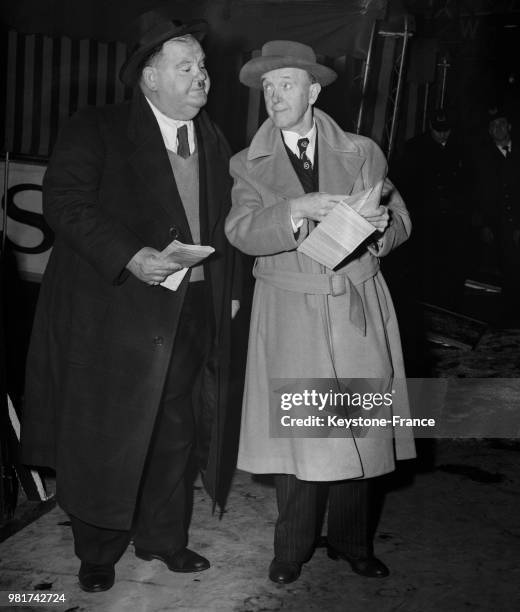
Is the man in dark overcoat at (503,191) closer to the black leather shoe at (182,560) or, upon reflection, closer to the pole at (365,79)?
the pole at (365,79)

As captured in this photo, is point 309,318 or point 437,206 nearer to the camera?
point 309,318

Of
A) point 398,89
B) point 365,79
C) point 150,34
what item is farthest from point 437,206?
point 150,34

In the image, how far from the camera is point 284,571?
3.63 metres

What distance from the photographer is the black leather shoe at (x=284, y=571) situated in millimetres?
3614

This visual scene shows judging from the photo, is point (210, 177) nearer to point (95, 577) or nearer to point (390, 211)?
point (390, 211)

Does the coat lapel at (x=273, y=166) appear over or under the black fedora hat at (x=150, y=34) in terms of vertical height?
under

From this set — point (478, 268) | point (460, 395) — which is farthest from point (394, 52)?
point (478, 268)

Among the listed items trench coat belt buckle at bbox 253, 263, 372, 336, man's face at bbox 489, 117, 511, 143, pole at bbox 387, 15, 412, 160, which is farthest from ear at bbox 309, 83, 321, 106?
man's face at bbox 489, 117, 511, 143

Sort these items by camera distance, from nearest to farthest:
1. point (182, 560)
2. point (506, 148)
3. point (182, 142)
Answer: point (182, 142)
point (182, 560)
point (506, 148)

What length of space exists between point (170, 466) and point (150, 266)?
884 mm

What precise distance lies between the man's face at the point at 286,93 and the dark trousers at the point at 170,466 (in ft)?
2.34

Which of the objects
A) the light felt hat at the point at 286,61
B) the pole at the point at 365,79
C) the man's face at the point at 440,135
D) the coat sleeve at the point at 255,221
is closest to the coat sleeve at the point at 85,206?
the coat sleeve at the point at 255,221

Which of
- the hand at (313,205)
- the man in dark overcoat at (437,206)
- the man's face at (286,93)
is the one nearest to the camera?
the hand at (313,205)

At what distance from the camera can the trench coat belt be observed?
3.43 metres
